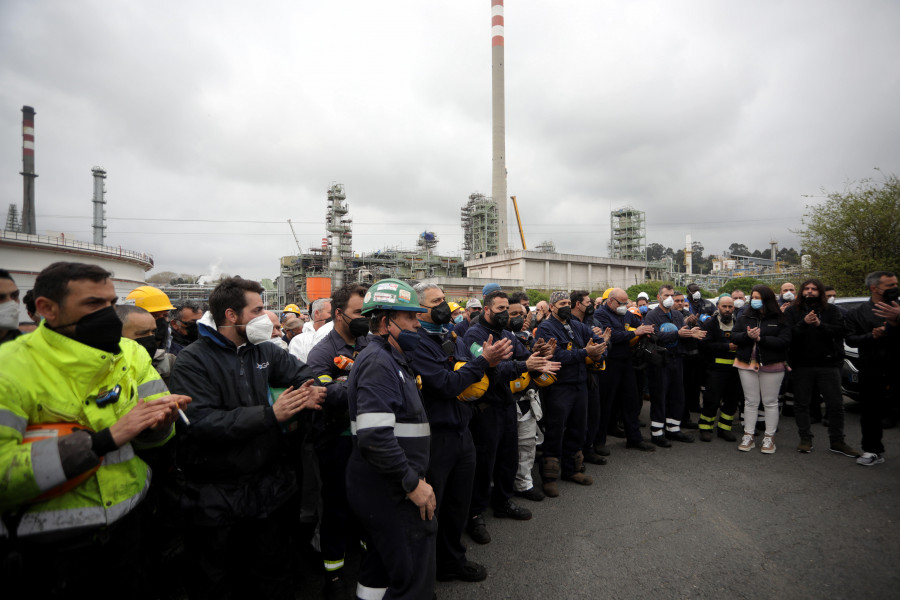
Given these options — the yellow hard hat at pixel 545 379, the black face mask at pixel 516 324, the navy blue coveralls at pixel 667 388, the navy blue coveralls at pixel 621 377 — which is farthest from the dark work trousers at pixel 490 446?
the navy blue coveralls at pixel 667 388

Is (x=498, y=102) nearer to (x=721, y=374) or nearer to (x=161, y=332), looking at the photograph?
(x=721, y=374)

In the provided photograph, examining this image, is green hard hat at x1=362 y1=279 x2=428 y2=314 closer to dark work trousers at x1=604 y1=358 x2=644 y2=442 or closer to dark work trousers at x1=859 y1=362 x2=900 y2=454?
dark work trousers at x1=604 y1=358 x2=644 y2=442

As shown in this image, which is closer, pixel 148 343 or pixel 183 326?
pixel 148 343

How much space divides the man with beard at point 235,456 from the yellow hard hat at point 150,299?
172 cm

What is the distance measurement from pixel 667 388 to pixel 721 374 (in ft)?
3.00

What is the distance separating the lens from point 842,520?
3801 millimetres

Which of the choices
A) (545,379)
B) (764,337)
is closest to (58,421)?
(545,379)

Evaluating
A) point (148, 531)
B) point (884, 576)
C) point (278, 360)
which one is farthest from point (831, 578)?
point (148, 531)

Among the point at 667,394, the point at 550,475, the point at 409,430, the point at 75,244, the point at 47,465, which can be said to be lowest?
the point at 550,475

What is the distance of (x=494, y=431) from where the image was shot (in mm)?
3893

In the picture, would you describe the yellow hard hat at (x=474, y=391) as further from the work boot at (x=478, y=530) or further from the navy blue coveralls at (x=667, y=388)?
the navy blue coveralls at (x=667, y=388)

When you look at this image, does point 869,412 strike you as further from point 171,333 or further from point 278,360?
point 171,333

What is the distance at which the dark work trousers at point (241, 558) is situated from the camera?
232 centimetres

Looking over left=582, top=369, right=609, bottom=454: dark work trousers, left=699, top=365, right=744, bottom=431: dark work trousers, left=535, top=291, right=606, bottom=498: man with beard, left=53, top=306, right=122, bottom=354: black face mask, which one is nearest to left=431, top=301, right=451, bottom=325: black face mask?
left=53, top=306, right=122, bottom=354: black face mask
